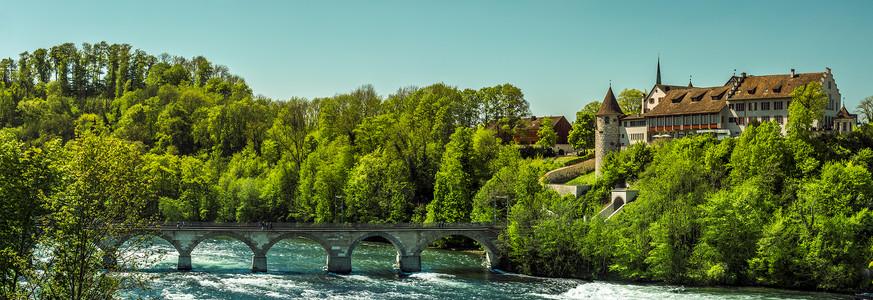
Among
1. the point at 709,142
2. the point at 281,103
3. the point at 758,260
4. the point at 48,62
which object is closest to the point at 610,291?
the point at 758,260

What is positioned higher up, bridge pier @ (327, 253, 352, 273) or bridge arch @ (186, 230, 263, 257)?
bridge arch @ (186, 230, 263, 257)

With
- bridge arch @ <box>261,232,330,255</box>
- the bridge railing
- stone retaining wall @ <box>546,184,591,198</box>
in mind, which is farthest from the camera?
stone retaining wall @ <box>546,184,591,198</box>

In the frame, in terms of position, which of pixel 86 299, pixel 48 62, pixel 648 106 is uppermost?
pixel 48 62

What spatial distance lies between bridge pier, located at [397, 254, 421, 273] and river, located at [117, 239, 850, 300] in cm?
95

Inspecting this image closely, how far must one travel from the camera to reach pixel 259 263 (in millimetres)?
59812

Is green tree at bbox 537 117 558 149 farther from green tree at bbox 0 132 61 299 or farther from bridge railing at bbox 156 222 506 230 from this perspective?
green tree at bbox 0 132 61 299

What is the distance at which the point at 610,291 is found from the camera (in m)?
50.4

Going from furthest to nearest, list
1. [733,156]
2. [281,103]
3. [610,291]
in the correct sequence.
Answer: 1. [281,103]
2. [733,156]
3. [610,291]

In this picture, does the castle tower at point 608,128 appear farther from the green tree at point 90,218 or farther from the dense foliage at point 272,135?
the green tree at point 90,218

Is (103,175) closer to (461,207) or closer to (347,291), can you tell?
(347,291)

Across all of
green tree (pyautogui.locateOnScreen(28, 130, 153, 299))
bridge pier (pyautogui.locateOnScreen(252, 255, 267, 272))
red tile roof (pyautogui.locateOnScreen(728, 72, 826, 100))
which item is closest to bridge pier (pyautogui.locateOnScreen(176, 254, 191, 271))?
bridge pier (pyautogui.locateOnScreen(252, 255, 267, 272))

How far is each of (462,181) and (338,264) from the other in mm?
19952

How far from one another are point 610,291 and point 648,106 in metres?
39.8

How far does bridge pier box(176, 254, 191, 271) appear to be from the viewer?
59.3 m
